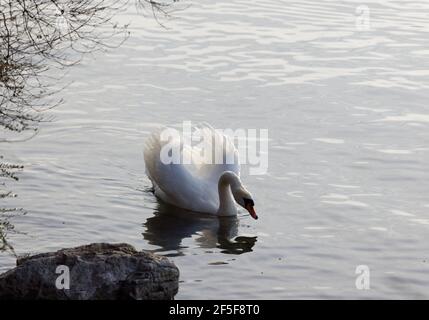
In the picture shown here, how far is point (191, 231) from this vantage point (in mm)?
14945

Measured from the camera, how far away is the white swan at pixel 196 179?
15.8m

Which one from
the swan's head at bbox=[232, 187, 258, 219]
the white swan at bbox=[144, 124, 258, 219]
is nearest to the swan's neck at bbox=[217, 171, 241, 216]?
the white swan at bbox=[144, 124, 258, 219]

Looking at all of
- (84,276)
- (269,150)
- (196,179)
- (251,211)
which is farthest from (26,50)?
(84,276)

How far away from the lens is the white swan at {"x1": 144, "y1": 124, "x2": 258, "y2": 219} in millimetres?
15758

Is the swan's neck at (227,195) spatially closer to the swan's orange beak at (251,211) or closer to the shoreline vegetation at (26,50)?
the swan's orange beak at (251,211)

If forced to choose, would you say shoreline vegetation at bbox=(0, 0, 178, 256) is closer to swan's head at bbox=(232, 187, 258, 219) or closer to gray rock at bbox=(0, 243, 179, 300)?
gray rock at bbox=(0, 243, 179, 300)

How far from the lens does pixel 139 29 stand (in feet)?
76.0

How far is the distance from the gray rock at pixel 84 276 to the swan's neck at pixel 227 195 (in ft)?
15.2

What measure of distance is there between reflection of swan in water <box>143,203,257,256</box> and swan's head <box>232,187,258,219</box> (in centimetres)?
30

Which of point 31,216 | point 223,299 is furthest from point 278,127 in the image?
point 223,299

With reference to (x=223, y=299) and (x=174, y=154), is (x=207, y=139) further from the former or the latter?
(x=223, y=299)

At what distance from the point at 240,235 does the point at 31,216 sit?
2.54 meters

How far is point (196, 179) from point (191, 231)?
1559mm

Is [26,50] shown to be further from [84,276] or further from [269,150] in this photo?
[84,276]
